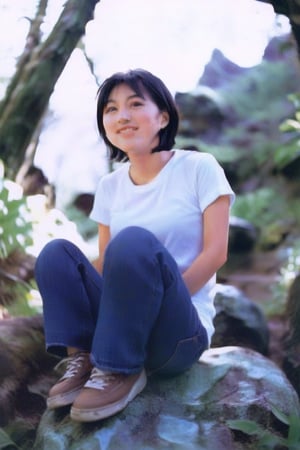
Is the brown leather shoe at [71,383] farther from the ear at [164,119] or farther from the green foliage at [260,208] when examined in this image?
the green foliage at [260,208]

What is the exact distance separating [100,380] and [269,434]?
0.53 m

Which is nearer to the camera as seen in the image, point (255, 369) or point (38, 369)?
point (255, 369)

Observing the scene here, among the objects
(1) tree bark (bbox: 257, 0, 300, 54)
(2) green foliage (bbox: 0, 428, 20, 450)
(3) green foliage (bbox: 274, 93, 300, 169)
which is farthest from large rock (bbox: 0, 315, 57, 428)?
(3) green foliage (bbox: 274, 93, 300, 169)

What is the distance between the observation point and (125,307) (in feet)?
6.00

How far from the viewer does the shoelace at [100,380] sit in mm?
1876

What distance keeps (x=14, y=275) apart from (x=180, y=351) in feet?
7.40

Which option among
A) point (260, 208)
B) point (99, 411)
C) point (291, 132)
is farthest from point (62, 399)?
point (260, 208)

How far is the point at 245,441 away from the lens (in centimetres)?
196

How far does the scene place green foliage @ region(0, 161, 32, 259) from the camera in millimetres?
3908

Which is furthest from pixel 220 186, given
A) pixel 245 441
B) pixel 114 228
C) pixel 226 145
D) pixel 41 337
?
pixel 226 145

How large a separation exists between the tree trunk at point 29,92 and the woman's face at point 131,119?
5.79ft

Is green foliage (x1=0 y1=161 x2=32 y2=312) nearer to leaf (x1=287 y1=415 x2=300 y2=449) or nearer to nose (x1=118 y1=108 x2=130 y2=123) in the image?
nose (x1=118 y1=108 x2=130 y2=123)

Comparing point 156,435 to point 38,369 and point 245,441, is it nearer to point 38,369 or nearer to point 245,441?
point 245,441

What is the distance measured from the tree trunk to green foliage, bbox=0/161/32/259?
368mm
